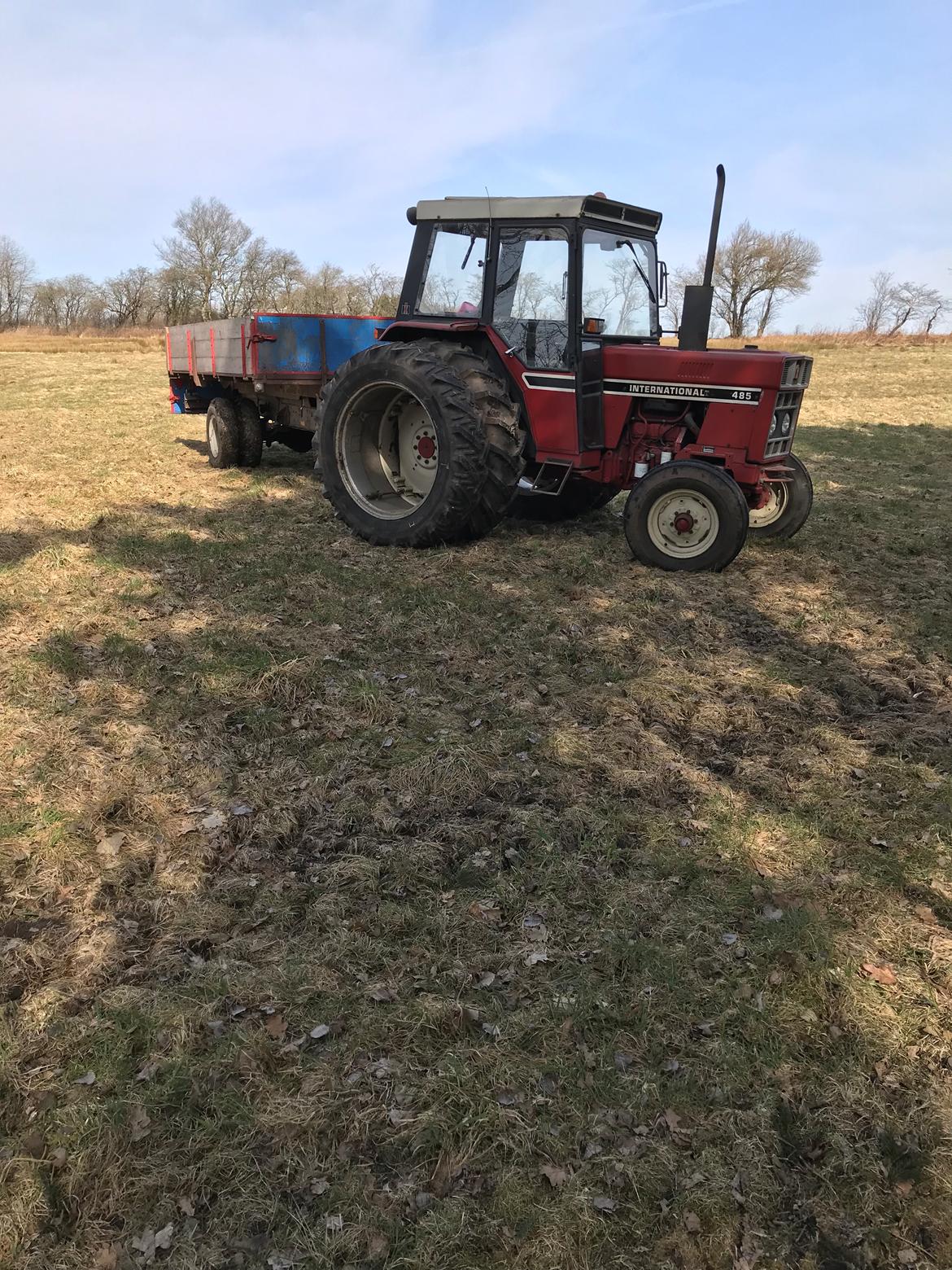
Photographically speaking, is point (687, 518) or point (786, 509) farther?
point (786, 509)

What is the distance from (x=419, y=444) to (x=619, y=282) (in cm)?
215

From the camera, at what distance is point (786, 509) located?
7516mm

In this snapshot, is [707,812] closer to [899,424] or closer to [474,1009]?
[474,1009]

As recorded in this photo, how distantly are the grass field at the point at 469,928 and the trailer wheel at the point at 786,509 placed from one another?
1.67 meters

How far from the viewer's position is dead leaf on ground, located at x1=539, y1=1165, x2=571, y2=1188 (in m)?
2.11

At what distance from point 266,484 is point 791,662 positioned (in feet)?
21.1

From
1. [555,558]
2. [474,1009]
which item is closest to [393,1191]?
[474,1009]

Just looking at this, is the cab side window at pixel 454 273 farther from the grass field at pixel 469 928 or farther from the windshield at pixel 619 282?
the grass field at pixel 469 928

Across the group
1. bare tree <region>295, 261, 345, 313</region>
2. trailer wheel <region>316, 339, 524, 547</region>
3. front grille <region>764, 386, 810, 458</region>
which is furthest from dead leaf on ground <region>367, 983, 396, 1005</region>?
bare tree <region>295, 261, 345, 313</region>

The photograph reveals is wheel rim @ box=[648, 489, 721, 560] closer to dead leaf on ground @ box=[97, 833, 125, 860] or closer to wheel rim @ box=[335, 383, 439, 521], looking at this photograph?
wheel rim @ box=[335, 383, 439, 521]

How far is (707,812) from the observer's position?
140 inches

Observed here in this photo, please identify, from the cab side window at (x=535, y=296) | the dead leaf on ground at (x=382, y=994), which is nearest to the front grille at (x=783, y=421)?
the cab side window at (x=535, y=296)

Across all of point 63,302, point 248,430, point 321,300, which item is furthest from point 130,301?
point 248,430

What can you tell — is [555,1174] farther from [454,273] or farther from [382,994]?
[454,273]
